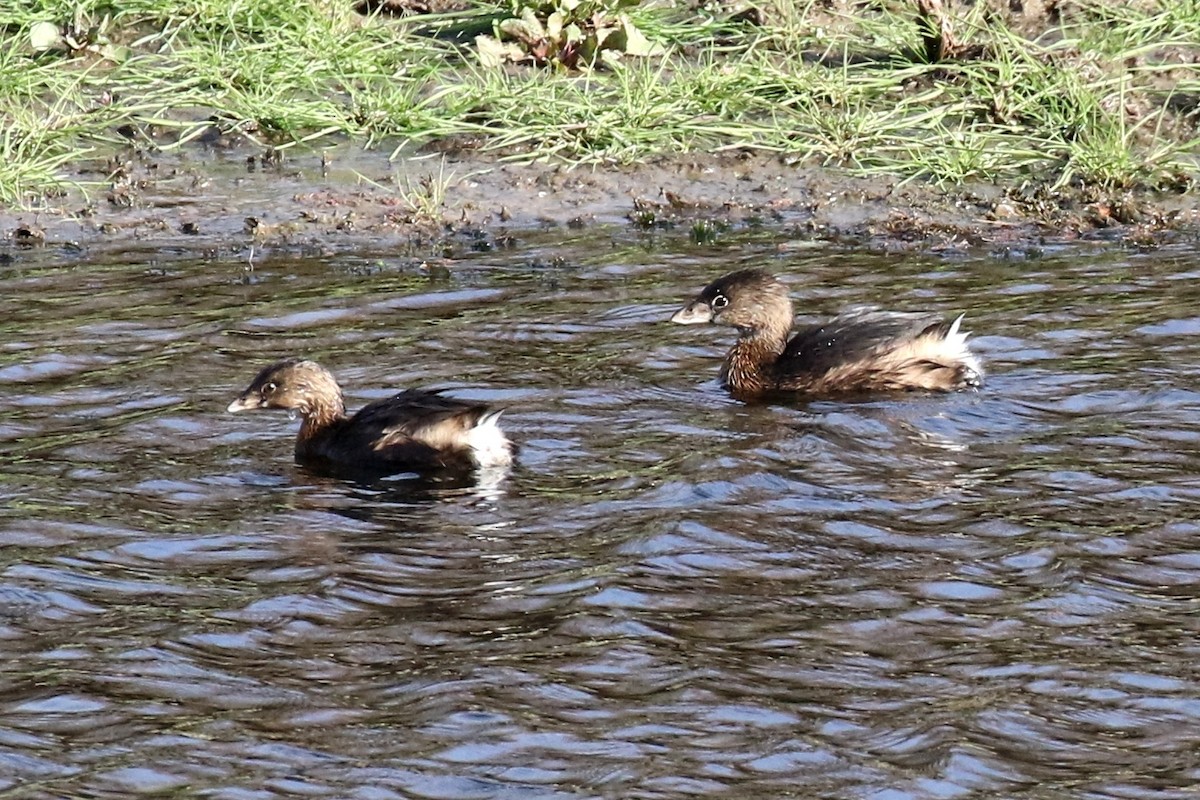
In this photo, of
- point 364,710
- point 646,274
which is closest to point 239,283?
point 646,274

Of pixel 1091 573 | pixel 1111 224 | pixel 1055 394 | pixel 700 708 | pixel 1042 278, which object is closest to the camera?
pixel 700 708

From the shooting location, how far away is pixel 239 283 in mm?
11242

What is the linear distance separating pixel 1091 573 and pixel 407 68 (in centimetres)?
726

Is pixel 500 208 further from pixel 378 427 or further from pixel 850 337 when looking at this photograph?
pixel 378 427

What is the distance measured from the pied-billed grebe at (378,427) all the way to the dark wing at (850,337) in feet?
6.04

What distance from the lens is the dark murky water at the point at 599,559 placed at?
5715mm

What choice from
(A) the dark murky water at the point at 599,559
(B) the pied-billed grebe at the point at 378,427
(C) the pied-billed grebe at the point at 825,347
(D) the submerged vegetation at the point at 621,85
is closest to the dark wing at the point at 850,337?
(C) the pied-billed grebe at the point at 825,347

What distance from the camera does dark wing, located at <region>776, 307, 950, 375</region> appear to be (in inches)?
378

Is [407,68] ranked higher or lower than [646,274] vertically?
higher

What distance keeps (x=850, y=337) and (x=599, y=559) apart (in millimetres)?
2798

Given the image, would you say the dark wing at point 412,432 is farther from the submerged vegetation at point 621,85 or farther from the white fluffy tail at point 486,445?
the submerged vegetation at point 621,85

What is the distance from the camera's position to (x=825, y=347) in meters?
9.84

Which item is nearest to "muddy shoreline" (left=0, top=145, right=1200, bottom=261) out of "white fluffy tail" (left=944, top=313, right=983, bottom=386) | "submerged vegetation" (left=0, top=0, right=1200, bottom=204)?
"submerged vegetation" (left=0, top=0, right=1200, bottom=204)

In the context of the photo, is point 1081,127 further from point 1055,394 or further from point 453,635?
point 453,635
